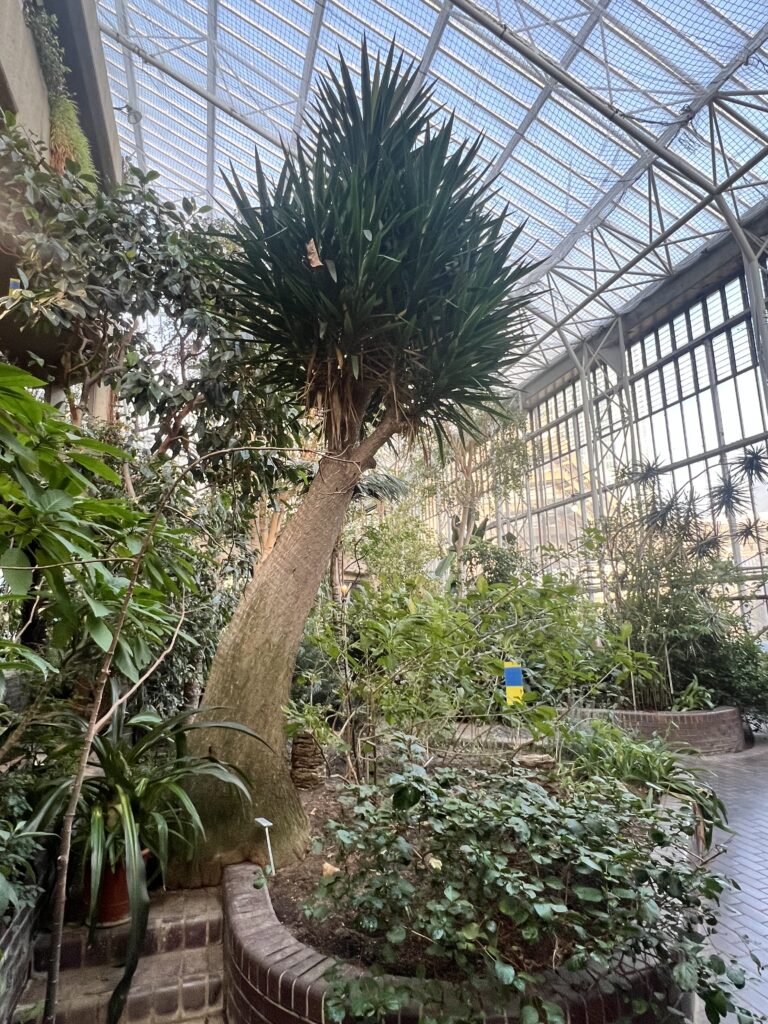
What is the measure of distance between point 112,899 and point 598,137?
1123 cm

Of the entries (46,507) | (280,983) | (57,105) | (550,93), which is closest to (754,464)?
(550,93)

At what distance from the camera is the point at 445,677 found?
9.34ft

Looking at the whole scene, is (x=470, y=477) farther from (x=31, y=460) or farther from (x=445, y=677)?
(x=31, y=460)

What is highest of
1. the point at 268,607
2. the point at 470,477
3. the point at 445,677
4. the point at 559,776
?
the point at 470,477

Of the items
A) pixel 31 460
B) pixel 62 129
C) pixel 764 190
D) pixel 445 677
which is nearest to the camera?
pixel 31 460

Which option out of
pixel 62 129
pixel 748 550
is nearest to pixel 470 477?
pixel 748 550

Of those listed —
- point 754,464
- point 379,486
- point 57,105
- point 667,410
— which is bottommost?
point 379,486

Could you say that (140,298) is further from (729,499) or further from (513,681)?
(729,499)

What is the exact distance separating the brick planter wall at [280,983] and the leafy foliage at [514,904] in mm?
41

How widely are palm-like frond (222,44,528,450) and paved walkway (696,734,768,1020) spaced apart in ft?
6.98

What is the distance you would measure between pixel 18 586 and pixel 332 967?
3.90ft

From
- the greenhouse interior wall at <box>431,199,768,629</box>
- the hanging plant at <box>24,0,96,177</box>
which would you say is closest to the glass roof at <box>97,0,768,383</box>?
the greenhouse interior wall at <box>431,199,768,629</box>

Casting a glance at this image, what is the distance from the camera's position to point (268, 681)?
7.78 feet

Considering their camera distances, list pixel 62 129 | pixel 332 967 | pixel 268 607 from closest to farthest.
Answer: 1. pixel 332 967
2. pixel 268 607
3. pixel 62 129
